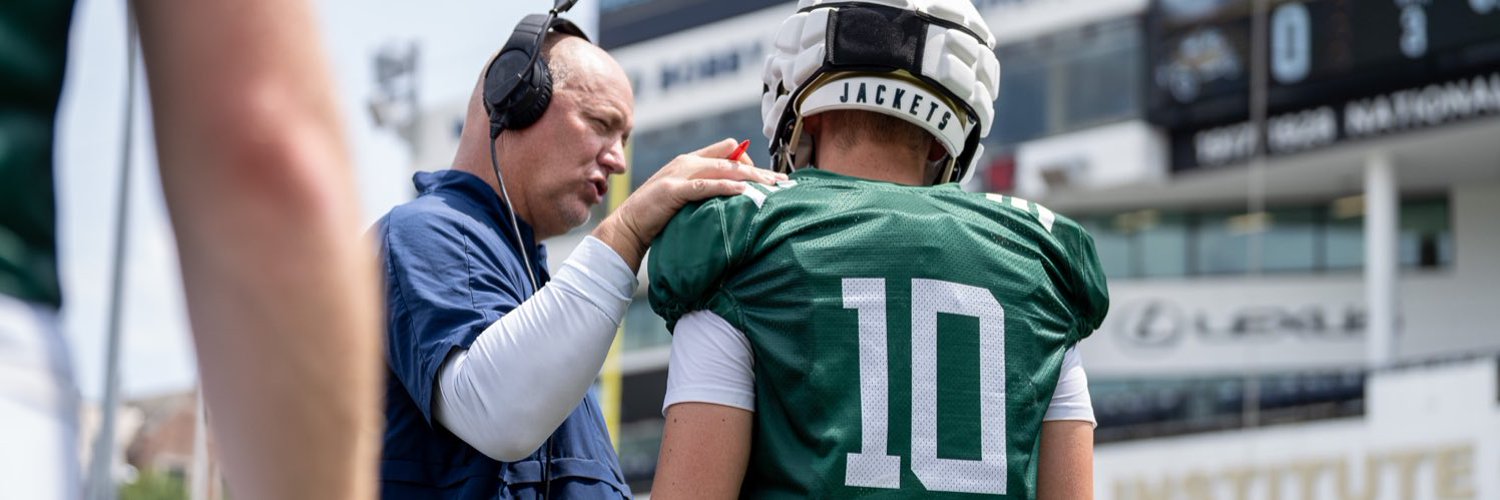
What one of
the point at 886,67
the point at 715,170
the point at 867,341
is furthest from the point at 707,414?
the point at 886,67

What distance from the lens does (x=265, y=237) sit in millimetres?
946

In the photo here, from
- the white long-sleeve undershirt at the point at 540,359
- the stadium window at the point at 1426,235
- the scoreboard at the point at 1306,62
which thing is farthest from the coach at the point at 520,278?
the stadium window at the point at 1426,235

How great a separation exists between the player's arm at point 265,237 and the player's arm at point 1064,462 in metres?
1.56

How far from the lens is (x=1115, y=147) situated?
101 ft

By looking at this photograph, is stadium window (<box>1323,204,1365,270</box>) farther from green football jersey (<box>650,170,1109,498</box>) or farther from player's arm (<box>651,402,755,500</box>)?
player's arm (<box>651,402,755,500</box>)

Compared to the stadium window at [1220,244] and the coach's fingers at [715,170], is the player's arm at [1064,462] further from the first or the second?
the stadium window at [1220,244]

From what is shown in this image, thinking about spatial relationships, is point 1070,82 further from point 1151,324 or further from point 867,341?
point 867,341

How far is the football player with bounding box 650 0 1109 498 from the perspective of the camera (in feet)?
7.30

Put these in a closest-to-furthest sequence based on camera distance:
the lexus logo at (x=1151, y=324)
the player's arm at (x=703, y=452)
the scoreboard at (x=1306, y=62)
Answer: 1. the player's arm at (x=703, y=452)
2. the scoreboard at (x=1306, y=62)
3. the lexus logo at (x=1151, y=324)

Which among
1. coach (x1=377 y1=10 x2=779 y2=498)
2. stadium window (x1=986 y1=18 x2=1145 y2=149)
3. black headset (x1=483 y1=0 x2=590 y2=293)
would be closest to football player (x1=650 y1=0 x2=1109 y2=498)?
coach (x1=377 y1=10 x2=779 y2=498)

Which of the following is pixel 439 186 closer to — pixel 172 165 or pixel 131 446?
pixel 172 165

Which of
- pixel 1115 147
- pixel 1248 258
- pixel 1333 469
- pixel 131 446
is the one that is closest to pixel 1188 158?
pixel 1115 147

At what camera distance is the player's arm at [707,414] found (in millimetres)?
2203

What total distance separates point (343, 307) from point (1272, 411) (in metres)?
28.7
